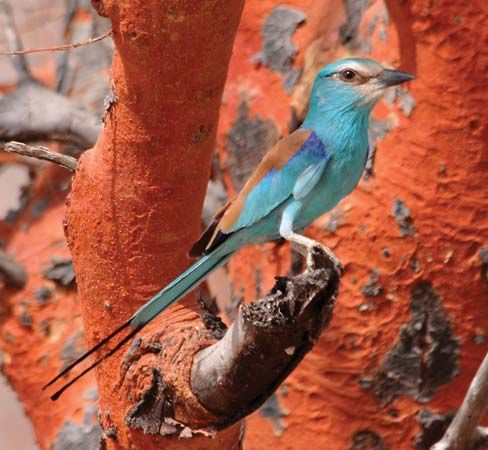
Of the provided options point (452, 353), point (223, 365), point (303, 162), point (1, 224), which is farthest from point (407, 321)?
point (1, 224)

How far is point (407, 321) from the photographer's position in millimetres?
2178

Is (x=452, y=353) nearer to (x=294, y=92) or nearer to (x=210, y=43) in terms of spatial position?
(x=294, y=92)

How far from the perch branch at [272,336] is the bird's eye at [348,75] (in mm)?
550

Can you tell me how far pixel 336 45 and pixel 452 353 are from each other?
2.12ft

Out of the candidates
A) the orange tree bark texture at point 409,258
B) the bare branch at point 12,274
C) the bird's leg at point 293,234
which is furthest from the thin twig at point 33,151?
the bare branch at point 12,274

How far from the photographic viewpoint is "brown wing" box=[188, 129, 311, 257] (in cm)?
179

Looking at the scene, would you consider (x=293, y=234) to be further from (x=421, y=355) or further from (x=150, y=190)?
(x=421, y=355)

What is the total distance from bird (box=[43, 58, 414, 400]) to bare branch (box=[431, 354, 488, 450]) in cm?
34

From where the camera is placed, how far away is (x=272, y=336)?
143 cm

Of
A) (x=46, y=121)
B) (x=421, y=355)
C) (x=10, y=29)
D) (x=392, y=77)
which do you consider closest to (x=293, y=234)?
(x=392, y=77)

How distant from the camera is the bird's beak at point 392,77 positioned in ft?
6.44

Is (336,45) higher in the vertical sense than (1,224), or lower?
higher

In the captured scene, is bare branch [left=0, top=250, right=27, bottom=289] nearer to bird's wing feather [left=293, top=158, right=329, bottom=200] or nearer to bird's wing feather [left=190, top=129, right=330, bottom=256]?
bird's wing feather [left=190, top=129, right=330, bottom=256]

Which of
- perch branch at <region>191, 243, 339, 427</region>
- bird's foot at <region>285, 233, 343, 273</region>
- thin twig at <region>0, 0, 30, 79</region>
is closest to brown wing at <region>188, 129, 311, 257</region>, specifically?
bird's foot at <region>285, 233, 343, 273</region>
